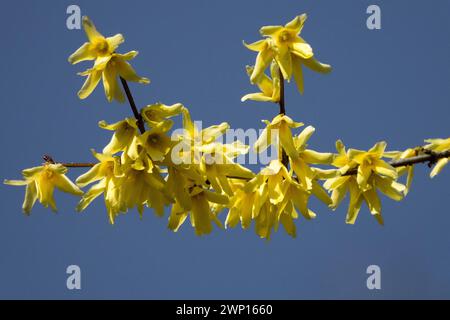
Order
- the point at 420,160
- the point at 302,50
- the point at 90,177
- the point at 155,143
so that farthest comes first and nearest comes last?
the point at 420,160 → the point at 90,177 → the point at 302,50 → the point at 155,143

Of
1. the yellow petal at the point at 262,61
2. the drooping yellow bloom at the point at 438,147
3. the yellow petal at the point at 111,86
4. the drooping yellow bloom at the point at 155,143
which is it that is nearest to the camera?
the drooping yellow bloom at the point at 155,143

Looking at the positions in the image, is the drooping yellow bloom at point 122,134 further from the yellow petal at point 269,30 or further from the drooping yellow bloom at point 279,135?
the yellow petal at point 269,30

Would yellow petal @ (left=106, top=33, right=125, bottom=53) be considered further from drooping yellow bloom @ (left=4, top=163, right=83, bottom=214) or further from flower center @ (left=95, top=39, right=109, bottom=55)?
drooping yellow bloom @ (left=4, top=163, right=83, bottom=214)

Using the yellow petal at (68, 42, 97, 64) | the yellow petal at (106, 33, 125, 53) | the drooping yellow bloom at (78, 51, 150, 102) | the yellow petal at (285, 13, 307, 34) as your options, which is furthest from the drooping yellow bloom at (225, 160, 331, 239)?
the yellow petal at (68, 42, 97, 64)

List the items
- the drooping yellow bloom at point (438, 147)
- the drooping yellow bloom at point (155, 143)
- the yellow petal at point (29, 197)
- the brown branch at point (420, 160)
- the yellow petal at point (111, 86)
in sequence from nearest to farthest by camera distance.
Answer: the drooping yellow bloom at point (155, 143)
the yellow petal at point (111, 86)
the yellow petal at point (29, 197)
the brown branch at point (420, 160)
the drooping yellow bloom at point (438, 147)

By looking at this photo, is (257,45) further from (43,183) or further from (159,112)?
(43,183)

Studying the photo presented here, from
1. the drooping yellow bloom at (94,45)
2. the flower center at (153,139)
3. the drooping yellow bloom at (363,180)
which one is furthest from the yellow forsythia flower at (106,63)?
the drooping yellow bloom at (363,180)

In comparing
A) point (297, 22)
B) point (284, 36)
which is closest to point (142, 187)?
point (284, 36)
